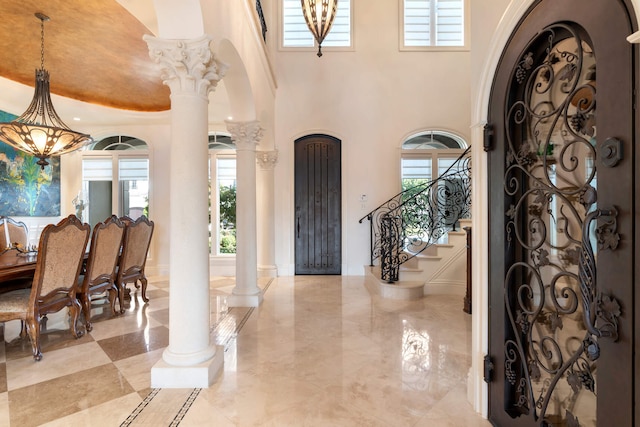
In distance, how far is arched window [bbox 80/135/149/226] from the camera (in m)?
6.34

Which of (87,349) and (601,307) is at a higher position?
(601,307)

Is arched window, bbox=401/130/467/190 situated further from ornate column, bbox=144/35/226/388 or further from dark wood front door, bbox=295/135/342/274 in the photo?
ornate column, bbox=144/35/226/388

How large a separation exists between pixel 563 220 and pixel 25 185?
25.8 ft

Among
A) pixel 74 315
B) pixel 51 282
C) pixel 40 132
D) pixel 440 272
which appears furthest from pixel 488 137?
pixel 40 132

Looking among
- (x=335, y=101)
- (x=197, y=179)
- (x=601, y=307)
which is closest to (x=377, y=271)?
(x=335, y=101)

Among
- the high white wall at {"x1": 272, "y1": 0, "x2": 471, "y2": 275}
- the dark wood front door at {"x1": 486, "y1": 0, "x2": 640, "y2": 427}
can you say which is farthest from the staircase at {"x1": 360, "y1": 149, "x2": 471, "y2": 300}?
the dark wood front door at {"x1": 486, "y1": 0, "x2": 640, "y2": 427}

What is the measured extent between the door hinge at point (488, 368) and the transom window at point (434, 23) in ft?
20.8

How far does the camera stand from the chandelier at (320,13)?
3156mm

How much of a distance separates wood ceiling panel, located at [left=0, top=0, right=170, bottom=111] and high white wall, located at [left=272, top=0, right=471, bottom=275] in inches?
99.8

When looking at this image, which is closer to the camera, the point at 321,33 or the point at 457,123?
the point at 321,33

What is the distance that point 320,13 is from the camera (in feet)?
10.5

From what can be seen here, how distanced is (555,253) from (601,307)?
0.34 meters

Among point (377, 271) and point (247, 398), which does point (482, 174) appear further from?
point (377, 271)

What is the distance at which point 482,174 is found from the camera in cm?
178
